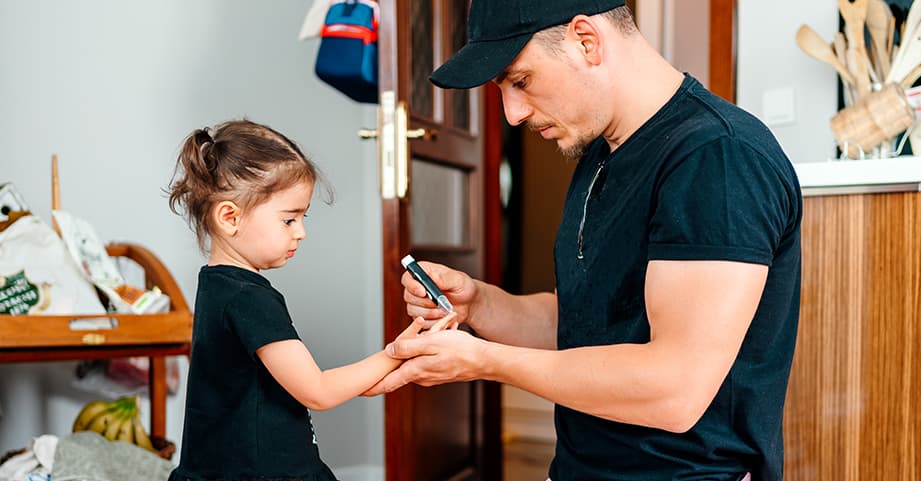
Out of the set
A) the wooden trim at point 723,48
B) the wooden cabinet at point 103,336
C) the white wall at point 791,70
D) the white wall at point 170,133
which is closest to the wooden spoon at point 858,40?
the white wall at point 791,70

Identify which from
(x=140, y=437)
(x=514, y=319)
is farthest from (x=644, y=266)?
(x=140, y=437)

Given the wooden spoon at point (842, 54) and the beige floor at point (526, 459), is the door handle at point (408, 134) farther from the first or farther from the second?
the beige floor at point (526, 459)

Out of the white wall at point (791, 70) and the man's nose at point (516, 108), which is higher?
the white wall at point (791, 70)

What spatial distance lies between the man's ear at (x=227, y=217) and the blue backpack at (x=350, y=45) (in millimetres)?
1082

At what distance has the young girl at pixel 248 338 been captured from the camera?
1244 millimetres

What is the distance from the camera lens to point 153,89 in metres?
2.64

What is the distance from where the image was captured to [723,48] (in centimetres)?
233

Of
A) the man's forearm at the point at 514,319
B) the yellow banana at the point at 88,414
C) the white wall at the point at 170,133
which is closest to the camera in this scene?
the man's forearm at the point at 514,319

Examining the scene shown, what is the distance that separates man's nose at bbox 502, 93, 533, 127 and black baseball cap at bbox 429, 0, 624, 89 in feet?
0.27

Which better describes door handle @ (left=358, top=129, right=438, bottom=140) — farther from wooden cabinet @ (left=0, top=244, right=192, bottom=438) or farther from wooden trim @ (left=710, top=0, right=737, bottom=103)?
wooden trim @ (left=710, top=0, right=737, bottom=103)

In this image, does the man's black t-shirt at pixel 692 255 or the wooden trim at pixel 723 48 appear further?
the wooden trim at pixel 723 48

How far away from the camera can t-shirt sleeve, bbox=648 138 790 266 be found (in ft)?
3.16

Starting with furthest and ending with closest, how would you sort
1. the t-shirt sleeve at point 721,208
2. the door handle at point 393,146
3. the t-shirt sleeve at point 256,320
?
1. the door handle at point 393,146
2. the t-shirt sleeve at point 256,320
3. the t-shirt sleeve at point 721,208

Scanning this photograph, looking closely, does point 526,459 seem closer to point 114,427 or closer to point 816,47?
point 114,427
